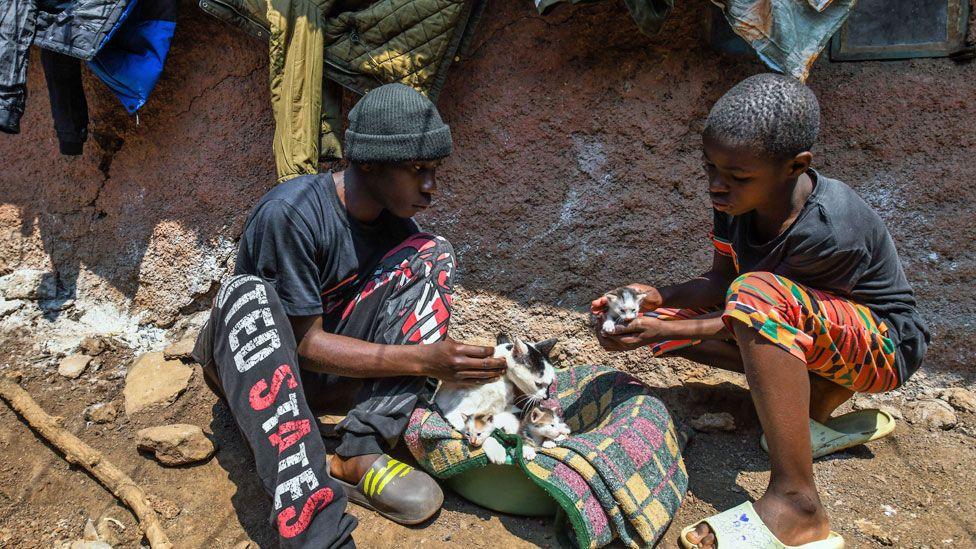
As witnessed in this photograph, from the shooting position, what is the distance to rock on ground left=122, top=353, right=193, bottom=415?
3.16 m

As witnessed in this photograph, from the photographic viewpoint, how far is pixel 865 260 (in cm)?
232

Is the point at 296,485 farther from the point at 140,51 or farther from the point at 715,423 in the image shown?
the point at 140,51

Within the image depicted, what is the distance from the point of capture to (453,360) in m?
2.38

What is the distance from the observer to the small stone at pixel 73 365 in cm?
335

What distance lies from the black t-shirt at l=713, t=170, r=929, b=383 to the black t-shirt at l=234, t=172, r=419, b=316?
139 centimetres

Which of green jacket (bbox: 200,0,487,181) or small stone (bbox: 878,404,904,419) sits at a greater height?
green jacket (bbox: 200,0,487,181)

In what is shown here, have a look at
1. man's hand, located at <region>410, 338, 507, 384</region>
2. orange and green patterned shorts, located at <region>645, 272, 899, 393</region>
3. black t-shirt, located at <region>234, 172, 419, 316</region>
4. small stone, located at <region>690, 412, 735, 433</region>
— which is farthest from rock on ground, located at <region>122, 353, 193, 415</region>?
orange and green patterned shorts, located at <region>645, 272, 899, 393</region>

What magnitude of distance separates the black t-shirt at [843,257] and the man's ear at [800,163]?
121 mm

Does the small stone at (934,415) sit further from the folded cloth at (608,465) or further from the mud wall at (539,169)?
the folded cloth at (608,465)

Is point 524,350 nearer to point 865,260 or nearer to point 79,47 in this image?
point 865,260

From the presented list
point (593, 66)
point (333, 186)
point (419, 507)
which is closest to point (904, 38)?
point (593, 66)

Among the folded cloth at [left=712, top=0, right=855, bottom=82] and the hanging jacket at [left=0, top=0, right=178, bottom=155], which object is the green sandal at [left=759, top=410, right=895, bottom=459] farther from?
the hanging jacket at [left=0, top=0, right=178, bottom=155]

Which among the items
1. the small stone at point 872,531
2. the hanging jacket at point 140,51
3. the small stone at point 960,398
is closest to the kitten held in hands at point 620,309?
the small stone at point 872,531

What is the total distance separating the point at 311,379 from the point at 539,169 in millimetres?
1580
